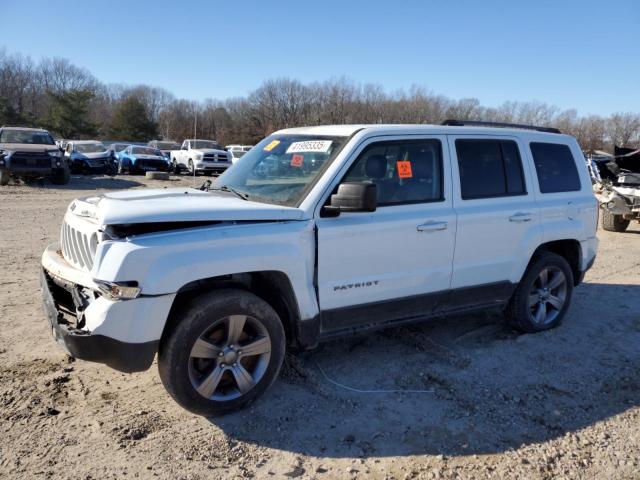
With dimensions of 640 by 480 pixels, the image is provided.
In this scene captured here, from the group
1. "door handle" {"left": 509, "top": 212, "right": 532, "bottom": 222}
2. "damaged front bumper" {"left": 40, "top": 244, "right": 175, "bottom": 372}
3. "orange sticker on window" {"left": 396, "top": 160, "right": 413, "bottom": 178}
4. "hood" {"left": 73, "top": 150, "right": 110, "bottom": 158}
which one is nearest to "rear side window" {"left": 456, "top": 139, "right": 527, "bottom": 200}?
"door handle" {"left": 509, "top": 212, "right": 532, "bottom": 222}

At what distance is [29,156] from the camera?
57.3ft

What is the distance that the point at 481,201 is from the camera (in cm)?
458

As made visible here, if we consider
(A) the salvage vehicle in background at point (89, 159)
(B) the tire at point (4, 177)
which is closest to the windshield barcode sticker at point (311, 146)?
(B) the tire at point (4, 177)

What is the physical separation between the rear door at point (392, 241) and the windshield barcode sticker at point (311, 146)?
29cm

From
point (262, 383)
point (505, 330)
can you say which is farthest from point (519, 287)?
point (262, 383)

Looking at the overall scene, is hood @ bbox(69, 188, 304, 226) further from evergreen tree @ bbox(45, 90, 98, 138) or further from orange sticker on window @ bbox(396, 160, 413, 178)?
evergreen tree @ bbox(45, 90, 98, 138)

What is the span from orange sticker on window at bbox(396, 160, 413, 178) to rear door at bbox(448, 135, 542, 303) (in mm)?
451

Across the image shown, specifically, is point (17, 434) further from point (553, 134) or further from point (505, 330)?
point (553, 134)

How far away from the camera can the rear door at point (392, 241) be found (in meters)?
3.82

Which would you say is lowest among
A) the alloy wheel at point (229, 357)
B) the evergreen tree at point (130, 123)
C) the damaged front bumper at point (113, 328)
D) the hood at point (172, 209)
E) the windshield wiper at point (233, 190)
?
the alloy wheel at point (229, 357)

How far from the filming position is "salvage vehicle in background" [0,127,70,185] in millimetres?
17219

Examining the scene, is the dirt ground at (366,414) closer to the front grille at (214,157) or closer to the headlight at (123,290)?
the headlight at (123,290)

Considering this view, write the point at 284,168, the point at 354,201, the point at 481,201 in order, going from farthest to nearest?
1. the point at 481,201
2. the point at 284,168
3. the point at 354,201

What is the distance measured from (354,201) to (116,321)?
168 centimetres
